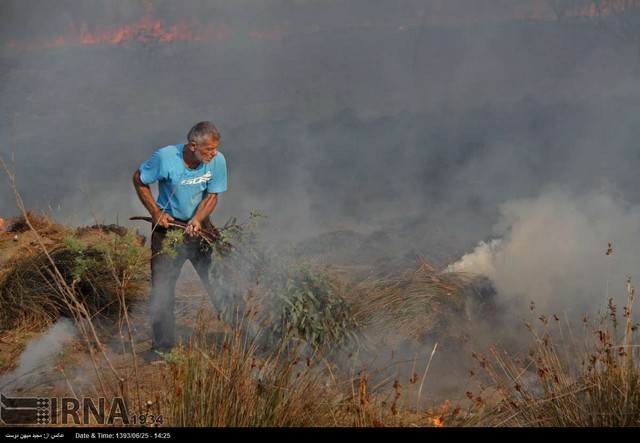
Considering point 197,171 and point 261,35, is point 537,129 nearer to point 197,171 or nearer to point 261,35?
point 261,35

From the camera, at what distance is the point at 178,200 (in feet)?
15.4

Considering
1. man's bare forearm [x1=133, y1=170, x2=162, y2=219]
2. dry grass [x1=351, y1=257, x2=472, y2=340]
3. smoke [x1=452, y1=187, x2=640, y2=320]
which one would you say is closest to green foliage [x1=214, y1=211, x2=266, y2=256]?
man's bare forearm [x1=133, y1=170, x2=162, y2=219]

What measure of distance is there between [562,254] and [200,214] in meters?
4.24

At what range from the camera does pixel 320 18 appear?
1098 centimetres

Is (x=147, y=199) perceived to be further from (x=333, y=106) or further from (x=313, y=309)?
(x=333, y=106)

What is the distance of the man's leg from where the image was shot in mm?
4633

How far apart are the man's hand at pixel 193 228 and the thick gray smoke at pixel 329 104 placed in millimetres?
3800

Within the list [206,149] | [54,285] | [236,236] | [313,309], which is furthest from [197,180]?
[54,285]

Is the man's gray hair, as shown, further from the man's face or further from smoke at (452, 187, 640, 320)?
smoke at (452, 187, 640, 320)

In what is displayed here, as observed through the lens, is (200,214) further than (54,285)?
No

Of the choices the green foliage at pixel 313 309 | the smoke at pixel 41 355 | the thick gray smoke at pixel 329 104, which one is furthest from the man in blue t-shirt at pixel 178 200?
the thick gray smoke at pixel 329 104

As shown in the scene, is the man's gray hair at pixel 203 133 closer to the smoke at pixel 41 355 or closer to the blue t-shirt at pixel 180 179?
the blue t-shirt at pixel 180 179

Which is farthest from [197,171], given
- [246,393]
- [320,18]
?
[320,18]

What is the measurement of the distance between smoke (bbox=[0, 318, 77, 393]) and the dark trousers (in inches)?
26.1
